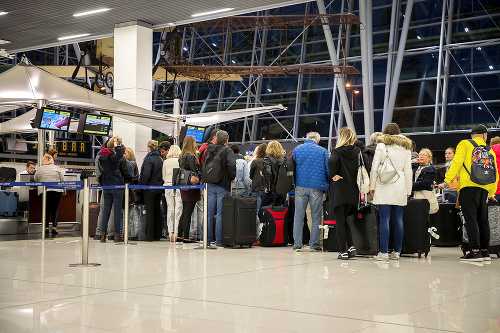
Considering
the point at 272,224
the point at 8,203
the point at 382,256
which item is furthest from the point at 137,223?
the point at 382,256

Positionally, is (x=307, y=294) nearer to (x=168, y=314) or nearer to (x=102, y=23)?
(x=168, y=314)

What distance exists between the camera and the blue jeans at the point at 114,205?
1052cm

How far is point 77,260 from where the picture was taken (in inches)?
292

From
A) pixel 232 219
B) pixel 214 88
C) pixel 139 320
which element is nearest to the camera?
pixel 139 320

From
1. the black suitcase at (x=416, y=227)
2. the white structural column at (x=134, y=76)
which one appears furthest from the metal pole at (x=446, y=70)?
the black suitcase at (x=416, y=227)

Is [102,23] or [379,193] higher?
[102,23]

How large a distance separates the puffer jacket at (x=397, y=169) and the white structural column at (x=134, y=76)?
7.87 m

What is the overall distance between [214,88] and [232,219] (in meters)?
19.6

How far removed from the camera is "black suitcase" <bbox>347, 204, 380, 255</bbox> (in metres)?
7.93

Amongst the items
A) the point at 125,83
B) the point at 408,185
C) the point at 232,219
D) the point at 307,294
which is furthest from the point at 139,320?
the point at 125,83

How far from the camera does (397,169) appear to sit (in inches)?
293

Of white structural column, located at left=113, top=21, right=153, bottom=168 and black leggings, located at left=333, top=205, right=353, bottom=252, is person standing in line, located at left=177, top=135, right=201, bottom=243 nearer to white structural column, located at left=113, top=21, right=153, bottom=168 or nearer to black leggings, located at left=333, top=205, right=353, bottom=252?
black leggings, located at left=333, top=205, right=353, bottom=252

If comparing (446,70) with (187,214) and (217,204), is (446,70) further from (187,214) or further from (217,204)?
(187,214)

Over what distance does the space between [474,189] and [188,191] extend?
14.6ft
